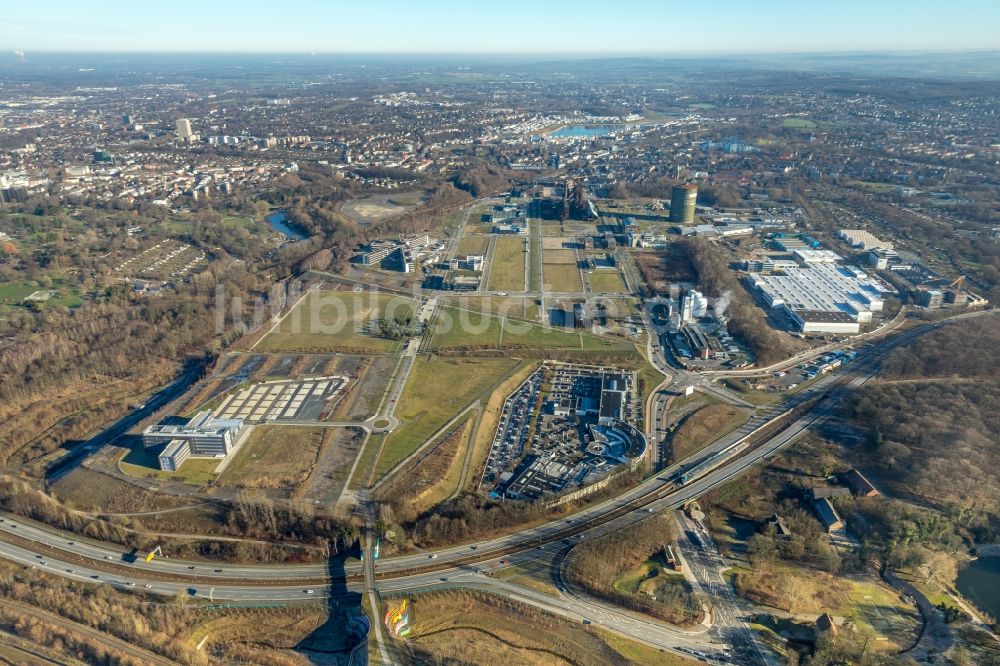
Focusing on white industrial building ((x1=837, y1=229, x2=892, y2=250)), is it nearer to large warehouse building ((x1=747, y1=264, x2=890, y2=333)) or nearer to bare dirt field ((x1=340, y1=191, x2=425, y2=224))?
large warehouse building ((x1=747, y1=264, x2=890, y2=333))

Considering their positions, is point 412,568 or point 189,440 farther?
point 189,440

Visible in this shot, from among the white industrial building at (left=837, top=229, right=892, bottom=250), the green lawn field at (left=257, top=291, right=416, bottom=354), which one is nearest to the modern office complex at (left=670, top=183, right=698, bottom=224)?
the white industrial building at (left=837, top=229, right=892, bottom=250)

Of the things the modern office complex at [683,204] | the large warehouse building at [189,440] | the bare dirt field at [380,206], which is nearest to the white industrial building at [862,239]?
the modern office complex at [683,204]

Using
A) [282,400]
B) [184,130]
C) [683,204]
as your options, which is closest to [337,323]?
[282,400]

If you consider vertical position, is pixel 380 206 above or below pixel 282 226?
above

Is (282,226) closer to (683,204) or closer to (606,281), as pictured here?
(606,281)

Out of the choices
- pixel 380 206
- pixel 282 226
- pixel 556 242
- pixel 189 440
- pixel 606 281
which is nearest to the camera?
pixel 189 440

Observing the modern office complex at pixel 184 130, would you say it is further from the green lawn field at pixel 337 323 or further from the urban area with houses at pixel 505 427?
the green lawn field at pixel 337 323
